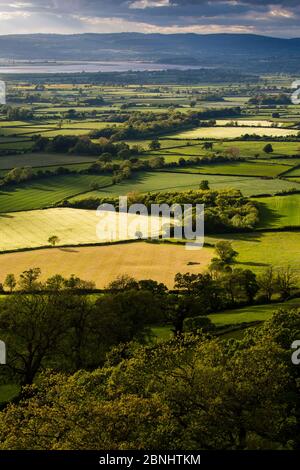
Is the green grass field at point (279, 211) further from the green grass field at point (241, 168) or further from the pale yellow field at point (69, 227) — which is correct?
the green grass field at point (241, 168)

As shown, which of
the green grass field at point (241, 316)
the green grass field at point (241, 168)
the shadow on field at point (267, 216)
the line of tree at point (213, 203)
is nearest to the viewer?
the green grass field at point (241, 316)

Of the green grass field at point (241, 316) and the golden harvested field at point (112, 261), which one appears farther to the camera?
the golden harvested field at point (112, 261)

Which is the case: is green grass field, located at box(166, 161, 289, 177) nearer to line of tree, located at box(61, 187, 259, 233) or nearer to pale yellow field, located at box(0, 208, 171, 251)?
line of tree, located at box(61, 187, 259, 233)

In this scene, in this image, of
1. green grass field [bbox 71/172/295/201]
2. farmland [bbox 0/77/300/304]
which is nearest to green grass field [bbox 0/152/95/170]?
farmland [bbox 0/77/300/304]

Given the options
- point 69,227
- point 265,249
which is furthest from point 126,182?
point 265,249

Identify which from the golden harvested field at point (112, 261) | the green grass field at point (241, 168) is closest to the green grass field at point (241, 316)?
the golden harvested field at point (112, 261)

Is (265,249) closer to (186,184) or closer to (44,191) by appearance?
(186,184)
